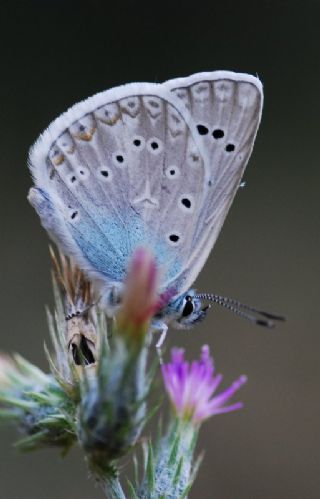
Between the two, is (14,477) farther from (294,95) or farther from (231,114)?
(294,95)

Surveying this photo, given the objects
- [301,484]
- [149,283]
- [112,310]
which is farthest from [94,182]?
[301,484]

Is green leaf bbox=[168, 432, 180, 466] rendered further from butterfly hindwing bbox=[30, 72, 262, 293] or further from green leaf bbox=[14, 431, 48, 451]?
butterfly hindwing bbox=[30, 72, 262, 293]

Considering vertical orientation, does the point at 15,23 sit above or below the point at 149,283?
above

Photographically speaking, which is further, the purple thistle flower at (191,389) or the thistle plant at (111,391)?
the purple thistle flower at (191,389)

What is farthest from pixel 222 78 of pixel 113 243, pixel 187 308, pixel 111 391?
pixel 111 391

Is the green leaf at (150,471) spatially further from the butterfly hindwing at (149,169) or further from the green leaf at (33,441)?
the butterfly hindwing at (149,169)

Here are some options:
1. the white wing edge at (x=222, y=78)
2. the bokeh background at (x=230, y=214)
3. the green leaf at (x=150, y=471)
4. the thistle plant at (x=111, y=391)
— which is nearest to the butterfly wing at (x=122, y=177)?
the white wing edge at (x=222, y=78)

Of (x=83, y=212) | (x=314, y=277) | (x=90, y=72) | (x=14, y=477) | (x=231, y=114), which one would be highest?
(x=90, y=72)
